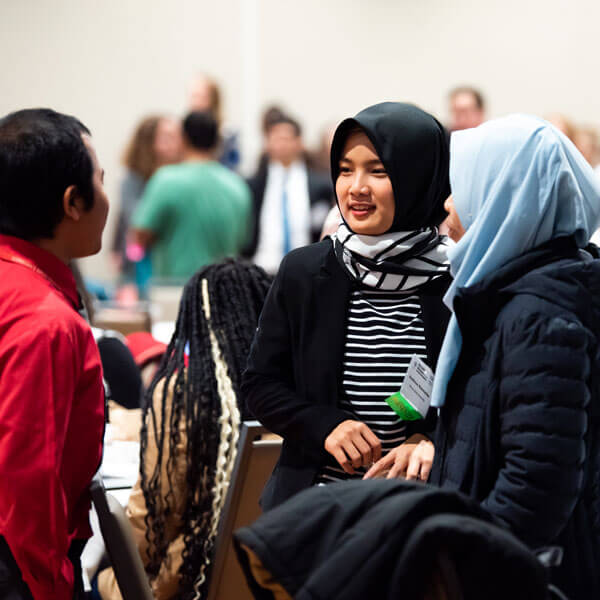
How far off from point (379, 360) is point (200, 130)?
4.20m

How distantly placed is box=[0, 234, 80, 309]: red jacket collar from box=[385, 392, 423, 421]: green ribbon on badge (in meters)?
0.63

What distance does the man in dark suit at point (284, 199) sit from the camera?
7059 millimetres

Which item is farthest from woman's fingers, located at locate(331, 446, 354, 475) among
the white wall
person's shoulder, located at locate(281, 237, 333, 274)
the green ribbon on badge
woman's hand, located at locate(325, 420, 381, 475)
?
the white wall

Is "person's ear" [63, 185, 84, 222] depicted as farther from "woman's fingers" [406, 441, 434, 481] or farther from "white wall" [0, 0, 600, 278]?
"white wall" [0, 0, 600, 278]

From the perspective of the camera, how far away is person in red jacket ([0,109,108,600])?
69.6 inches

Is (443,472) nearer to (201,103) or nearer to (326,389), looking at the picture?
(326,389)

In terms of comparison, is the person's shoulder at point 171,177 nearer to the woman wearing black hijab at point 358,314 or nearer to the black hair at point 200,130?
the black hair at point 200,130

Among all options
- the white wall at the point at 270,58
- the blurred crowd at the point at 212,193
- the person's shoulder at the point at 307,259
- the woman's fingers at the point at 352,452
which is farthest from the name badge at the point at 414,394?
the white wall at the point at 270,58

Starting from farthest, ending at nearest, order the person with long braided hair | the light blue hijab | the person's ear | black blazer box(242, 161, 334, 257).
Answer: black blazer box(242, 161, 334, 257)
the person with long braided hair
the person's ear
the light blue hijab

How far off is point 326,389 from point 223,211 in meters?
4.22

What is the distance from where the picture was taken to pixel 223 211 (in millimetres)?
6145

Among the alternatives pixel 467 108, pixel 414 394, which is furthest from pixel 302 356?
pixel 467 108

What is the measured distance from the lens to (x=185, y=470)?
2.48 metres

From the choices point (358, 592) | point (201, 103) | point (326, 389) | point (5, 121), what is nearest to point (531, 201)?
point (326, 389)
